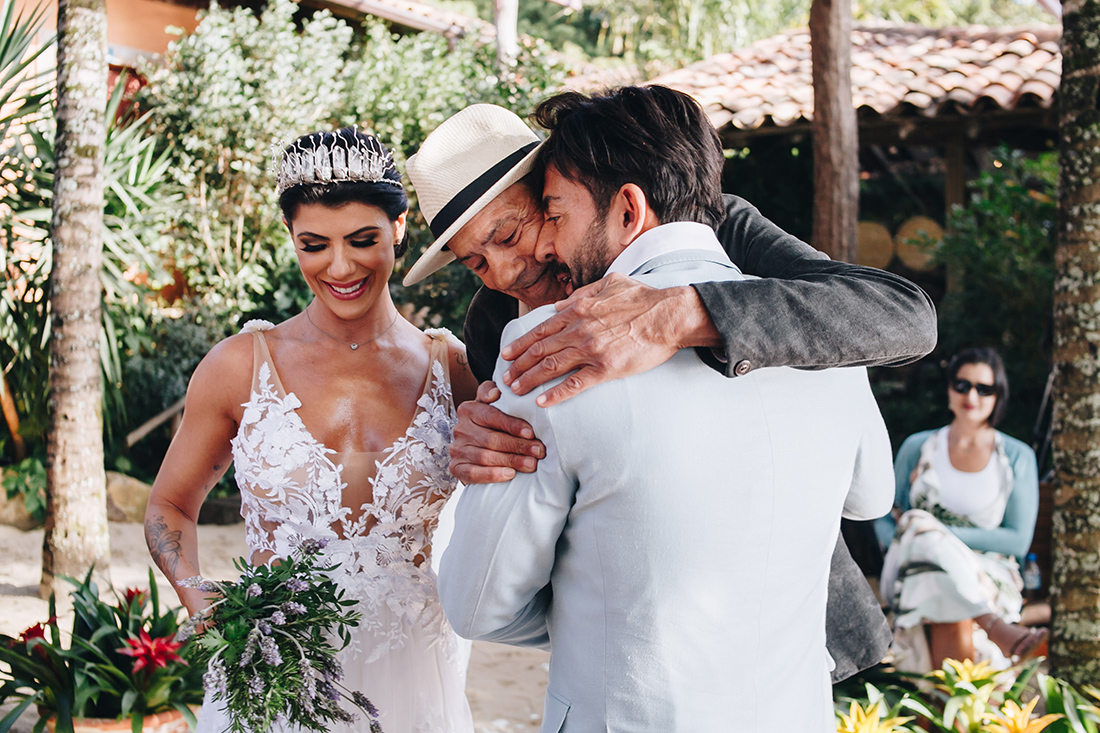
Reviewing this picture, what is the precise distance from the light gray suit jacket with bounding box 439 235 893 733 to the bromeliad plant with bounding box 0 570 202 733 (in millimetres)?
2514

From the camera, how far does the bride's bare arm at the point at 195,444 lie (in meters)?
2.36

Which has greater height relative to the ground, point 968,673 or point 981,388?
point 981,388

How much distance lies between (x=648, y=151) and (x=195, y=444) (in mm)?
1504

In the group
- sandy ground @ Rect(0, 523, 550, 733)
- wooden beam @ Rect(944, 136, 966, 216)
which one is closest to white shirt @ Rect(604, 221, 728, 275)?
sandy ground @ Rect(0, 523, 550, 733)

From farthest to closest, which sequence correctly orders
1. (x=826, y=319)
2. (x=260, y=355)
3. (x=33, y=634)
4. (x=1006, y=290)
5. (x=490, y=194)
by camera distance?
(x=1006, y=290) < (x=33, y=634) < (x=260, y=355) < (x=490, y=194) < (x=826, y=319)

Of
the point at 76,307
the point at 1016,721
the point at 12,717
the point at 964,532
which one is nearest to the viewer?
the point at 1016,721

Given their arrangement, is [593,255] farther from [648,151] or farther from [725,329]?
[725,329]

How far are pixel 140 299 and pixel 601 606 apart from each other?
785 cm

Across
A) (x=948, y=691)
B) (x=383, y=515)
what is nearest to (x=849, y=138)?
(x=948, y=691)

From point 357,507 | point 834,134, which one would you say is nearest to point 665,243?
point 357,507

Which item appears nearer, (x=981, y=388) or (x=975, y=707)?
(x=975, y=707)

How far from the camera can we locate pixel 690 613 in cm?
139

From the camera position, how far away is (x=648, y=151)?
1.54 meters

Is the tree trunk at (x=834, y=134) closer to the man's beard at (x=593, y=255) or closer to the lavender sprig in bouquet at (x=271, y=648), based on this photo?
the man's beard at (x=593, y=255)
